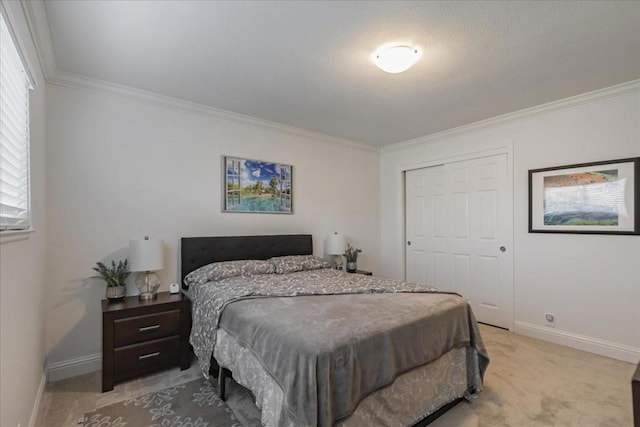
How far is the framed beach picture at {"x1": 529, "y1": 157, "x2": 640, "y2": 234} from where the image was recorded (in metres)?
2.76

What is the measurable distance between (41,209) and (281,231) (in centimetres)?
227

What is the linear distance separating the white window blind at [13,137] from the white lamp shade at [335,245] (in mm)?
2984

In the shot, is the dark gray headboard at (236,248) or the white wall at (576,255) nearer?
the white wall at (576,255)

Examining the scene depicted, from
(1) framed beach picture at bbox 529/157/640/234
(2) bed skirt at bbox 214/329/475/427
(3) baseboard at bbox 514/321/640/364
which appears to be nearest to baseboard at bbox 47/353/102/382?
(2) bed skirt at bbox 214/329/475/427

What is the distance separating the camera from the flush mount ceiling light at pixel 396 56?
83.7 inches

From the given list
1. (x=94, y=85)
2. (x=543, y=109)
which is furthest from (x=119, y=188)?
(x=543, y=109)

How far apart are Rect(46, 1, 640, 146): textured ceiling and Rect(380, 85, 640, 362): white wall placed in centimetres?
34

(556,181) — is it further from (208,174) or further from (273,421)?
(208,174)

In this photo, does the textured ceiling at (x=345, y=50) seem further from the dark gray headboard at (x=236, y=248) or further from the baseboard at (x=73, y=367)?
the baseboard at (x=73, y=367)

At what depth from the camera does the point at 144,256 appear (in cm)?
260

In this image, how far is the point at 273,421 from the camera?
152 centimetres

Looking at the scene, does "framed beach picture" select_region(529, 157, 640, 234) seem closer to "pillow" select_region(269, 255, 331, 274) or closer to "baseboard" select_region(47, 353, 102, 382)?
"pillow" select_region(269, 255, 331, 274)

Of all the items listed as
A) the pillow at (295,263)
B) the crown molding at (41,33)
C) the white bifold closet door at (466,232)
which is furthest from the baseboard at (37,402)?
the white bifold closet door at (466,232)

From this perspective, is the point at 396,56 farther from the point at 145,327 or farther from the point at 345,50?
the point at 145,327
